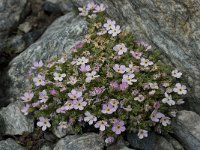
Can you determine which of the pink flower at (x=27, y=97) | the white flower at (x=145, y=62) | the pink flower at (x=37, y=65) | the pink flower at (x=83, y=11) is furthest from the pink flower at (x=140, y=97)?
the pink flower at (x=83, y=11)

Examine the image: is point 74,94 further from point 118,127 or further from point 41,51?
point 41,51

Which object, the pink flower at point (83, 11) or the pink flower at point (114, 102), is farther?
the pink flower at point (83, 11)

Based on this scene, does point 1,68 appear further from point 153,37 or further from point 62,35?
point 153,37

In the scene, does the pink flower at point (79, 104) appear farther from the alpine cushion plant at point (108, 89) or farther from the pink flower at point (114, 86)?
the pink flower at point (114, 86)

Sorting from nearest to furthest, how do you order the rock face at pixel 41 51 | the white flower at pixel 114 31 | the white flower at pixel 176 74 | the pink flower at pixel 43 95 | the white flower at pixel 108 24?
1. the white flower at pixel 176 74
2. the pink flower at pixel 43 95
3. the white flower at pixel 114 31
4. the white flower at pixel 108 24
5. the rock face at pixel 41 51

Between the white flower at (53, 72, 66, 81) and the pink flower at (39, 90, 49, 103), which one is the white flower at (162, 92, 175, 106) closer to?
the white flower at (53, 72, 66, 81)

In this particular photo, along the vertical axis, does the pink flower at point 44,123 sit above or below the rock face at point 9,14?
below

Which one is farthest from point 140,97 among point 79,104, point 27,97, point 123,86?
point 27,97
